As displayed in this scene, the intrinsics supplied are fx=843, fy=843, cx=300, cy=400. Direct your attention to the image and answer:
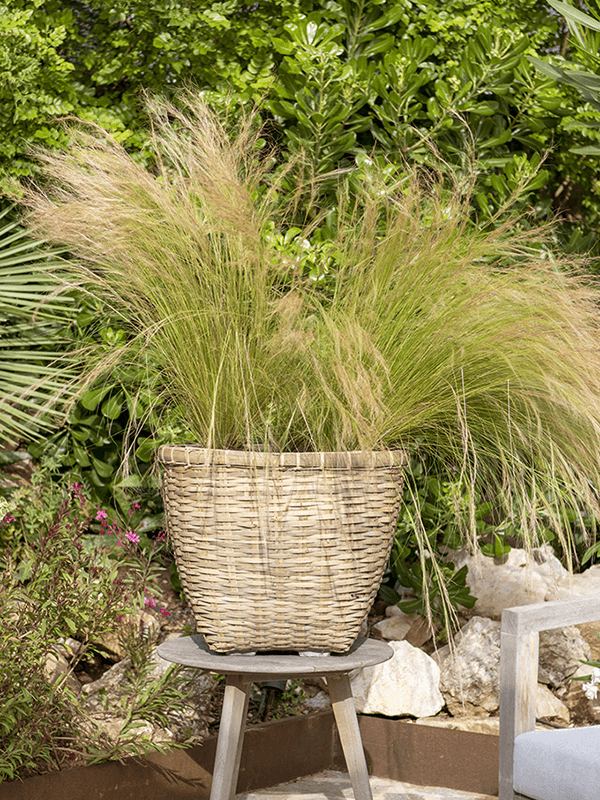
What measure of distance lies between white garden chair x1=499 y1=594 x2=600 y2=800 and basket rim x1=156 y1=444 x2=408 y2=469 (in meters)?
0.37

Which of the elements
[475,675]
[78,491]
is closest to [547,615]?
[475,675]

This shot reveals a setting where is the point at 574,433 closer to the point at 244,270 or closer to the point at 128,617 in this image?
the point at 244,270

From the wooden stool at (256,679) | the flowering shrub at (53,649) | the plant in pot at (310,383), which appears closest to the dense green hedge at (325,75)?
the plant in pot at (310,383)

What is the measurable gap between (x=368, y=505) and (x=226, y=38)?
5.23 ft

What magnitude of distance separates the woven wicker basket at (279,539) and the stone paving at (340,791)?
0.70 metres

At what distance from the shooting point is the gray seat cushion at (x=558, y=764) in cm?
126

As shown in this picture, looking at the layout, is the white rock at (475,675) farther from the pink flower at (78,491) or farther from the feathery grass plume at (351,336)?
the pink flower at (78,491)

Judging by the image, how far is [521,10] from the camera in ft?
8.43

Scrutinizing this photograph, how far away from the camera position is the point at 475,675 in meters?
2.17

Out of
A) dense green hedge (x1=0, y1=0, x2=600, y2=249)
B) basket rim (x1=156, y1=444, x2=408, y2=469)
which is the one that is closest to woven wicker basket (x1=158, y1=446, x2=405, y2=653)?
basket rim (x1=156, y1=444, x2=408, y2=469)

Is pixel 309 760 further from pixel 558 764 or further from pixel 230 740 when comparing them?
pixel 558 764

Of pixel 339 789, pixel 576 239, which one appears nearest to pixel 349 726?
pixel 339 789

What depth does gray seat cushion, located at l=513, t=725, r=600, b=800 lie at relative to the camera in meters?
1.26

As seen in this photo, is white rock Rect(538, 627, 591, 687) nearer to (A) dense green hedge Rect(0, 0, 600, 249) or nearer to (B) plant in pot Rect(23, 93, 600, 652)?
(B) plant in pot Rect(23, 93, 600, 652)
